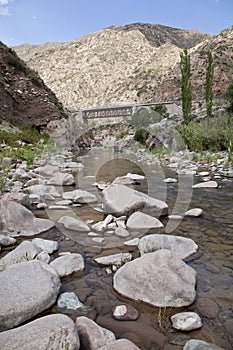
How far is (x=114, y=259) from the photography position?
9.27 ft

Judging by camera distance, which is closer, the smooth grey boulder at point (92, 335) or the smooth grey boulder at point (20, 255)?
the smooth grey boulder at point (92, 335)

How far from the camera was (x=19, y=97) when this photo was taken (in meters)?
19.6

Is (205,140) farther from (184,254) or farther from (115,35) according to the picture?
(115,35)

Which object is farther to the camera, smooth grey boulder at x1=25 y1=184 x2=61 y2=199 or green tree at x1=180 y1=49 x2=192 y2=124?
green tree at x1=180 y1=49 x2=192 y2=124

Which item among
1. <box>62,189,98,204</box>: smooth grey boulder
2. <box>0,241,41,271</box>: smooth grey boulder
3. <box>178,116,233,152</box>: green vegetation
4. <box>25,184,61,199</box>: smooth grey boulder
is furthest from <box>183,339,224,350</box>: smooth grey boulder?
<box>178,116,233,152</box>: green vegetation

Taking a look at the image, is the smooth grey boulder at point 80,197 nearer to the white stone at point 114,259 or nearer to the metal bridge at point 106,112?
the white stone at point 114,259

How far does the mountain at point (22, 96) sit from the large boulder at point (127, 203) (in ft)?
50.1

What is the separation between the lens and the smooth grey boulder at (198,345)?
1566 millimetres

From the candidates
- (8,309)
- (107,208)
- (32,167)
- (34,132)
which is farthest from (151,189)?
(34,132)

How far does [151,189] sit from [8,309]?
17.1 ft

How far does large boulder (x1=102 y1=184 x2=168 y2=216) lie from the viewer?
13.8 ft

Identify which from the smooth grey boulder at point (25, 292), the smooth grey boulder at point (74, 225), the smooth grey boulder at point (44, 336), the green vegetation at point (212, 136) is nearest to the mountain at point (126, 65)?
the green vegetation at point (212, 136)

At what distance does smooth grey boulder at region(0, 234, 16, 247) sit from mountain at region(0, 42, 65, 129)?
16120 millimetres

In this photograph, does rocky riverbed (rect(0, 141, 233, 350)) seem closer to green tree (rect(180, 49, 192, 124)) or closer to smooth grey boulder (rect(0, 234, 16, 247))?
smooth grey boulder (rect(0, 234, 16, 247))
